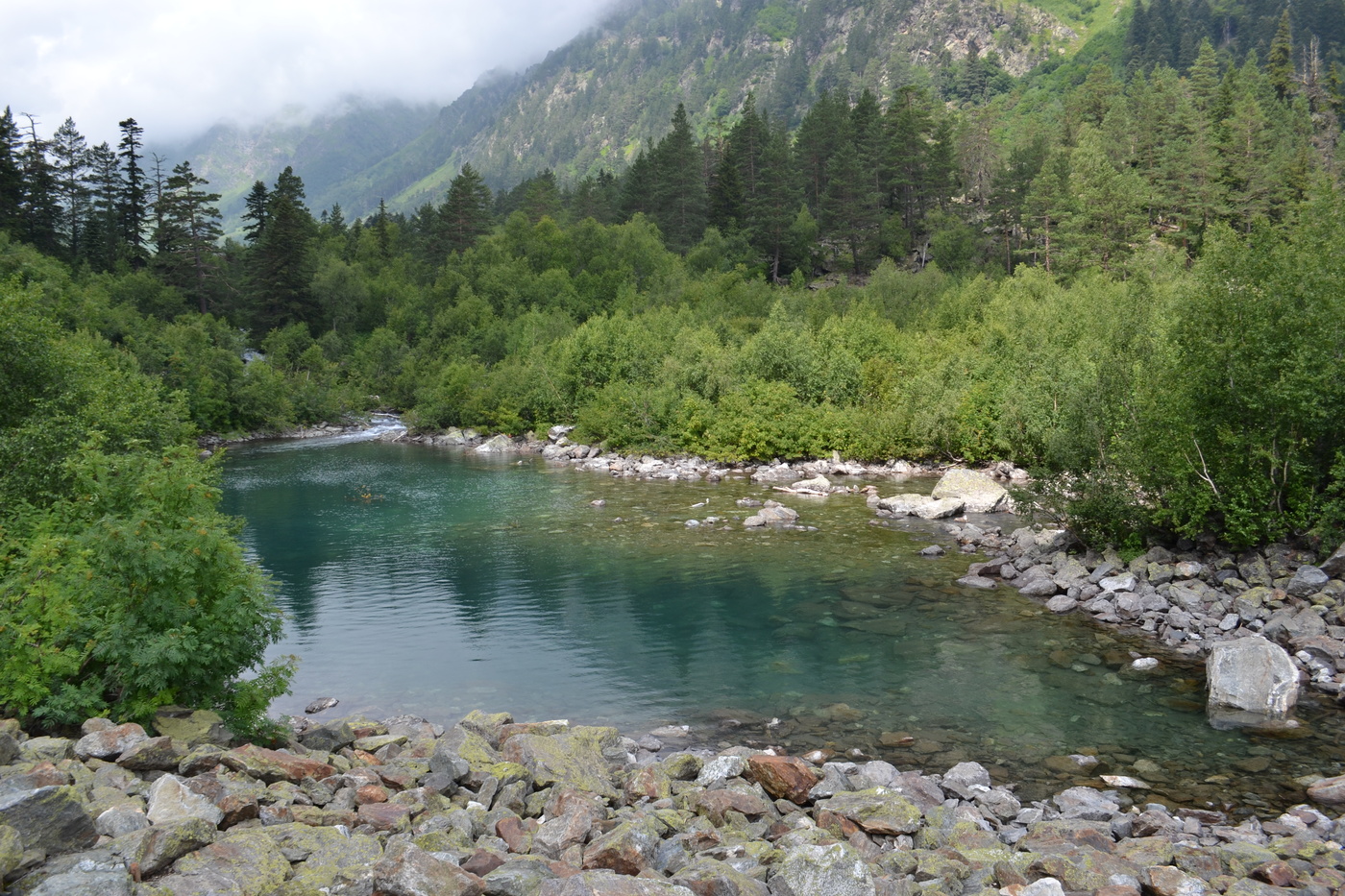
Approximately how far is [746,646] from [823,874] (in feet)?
40.7

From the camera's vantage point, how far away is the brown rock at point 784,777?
12.3 m

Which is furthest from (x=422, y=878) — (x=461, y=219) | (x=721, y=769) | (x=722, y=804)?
(x=461, y=219)

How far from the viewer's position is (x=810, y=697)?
1795 centimetres

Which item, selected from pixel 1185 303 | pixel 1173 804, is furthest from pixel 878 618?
pixel 1185 303

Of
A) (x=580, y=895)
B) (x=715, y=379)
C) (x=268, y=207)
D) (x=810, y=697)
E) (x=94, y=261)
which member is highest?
(x=268, y=207)

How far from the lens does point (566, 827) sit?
33.8 feet

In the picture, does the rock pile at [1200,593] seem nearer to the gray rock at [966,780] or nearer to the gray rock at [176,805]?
the gray rock at [966,780]

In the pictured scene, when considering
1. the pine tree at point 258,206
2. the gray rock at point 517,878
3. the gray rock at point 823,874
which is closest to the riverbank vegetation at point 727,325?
the pine tree at point 258,206

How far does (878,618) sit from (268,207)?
11217 cm

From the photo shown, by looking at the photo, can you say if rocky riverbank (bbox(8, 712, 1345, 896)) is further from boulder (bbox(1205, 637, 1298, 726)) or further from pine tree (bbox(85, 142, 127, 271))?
pine tree (bbox(85, 142, 127, 271))

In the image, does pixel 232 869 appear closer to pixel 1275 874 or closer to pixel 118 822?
pixel 118 822

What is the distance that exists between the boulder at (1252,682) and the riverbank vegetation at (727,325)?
637 cm

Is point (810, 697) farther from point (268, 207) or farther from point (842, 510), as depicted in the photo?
point (268, 207)

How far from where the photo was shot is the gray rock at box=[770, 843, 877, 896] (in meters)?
8.94
